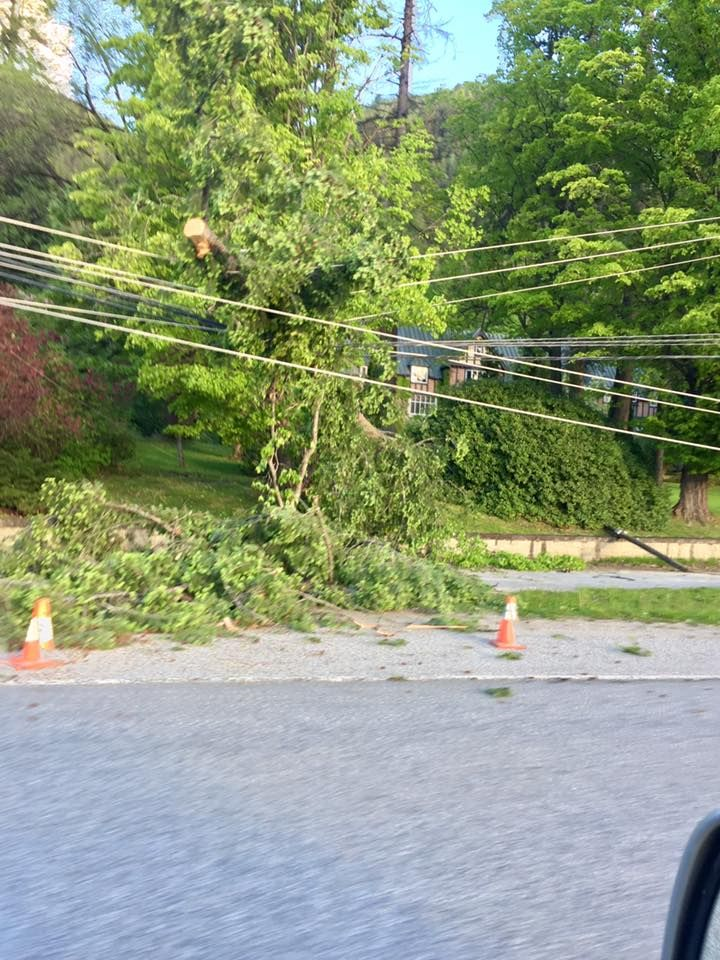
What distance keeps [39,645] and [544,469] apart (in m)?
17.3

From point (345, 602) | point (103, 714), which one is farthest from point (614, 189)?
point (103, 714)

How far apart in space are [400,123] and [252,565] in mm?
14196

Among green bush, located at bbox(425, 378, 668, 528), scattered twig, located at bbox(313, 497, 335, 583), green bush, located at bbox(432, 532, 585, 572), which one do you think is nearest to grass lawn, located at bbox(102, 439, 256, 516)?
green bush, located at bbox(432, 532, 585, 572)

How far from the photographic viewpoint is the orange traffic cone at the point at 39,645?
8273 millimetres

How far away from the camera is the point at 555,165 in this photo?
2441 centimetres

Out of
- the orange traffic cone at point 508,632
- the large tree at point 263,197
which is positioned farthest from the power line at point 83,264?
the orange traffic cone at point 508,632

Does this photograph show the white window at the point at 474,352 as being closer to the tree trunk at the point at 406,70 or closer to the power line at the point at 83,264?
the power line at the point at 83,264

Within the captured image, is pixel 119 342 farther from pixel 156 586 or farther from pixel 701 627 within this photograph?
pixel 701 627

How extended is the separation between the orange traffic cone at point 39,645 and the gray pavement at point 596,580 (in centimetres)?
830

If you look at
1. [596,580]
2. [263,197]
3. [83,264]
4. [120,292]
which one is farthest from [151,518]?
[596,580]

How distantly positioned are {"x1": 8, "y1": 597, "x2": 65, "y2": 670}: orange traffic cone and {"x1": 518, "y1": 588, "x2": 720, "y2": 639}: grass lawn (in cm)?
655

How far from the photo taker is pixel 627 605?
1367 centimetres

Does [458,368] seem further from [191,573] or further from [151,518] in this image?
[191,573]

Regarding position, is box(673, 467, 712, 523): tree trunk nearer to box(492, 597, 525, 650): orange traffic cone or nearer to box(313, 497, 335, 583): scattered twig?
box(313, 497, 335, 583): scattered twig
